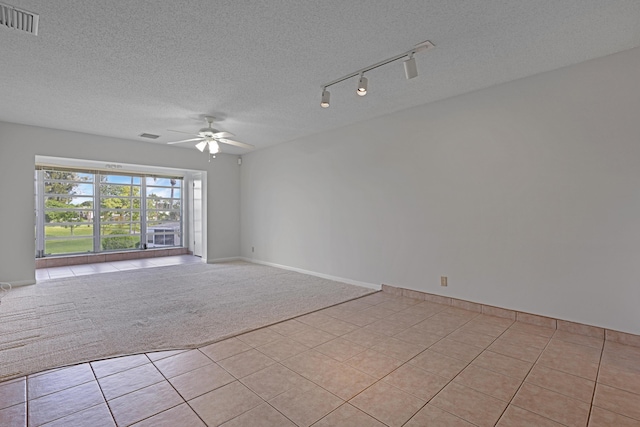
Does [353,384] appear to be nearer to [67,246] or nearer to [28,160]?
[28,160]

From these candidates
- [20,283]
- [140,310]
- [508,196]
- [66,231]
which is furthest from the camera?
[66,231]

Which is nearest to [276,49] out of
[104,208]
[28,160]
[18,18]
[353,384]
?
[18,18]

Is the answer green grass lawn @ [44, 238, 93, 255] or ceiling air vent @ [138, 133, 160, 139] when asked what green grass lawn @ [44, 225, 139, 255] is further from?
ceiling air vent @ [138, 133, 160, 139]

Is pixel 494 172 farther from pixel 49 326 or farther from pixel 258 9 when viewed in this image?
pixel 49 326

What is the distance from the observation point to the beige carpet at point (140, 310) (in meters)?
2.72

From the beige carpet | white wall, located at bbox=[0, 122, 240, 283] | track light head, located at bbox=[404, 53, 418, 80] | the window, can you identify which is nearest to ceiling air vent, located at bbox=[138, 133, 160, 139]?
white wall, located at bbox=[0, 122, 240, 283]

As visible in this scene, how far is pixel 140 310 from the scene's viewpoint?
3729 mm

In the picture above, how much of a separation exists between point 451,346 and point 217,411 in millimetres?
2004

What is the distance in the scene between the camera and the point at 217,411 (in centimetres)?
187

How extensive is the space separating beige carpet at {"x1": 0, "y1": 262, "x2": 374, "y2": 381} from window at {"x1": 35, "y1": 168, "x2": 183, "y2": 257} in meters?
2.63

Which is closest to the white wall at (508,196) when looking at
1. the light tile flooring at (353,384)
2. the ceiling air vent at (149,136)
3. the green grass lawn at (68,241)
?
the light tile flooring at (353,384)

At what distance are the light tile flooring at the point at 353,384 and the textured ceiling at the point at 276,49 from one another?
2599 millimetres

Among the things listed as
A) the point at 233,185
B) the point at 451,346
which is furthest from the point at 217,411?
the point at 233,185

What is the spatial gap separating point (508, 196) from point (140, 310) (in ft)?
14.6
